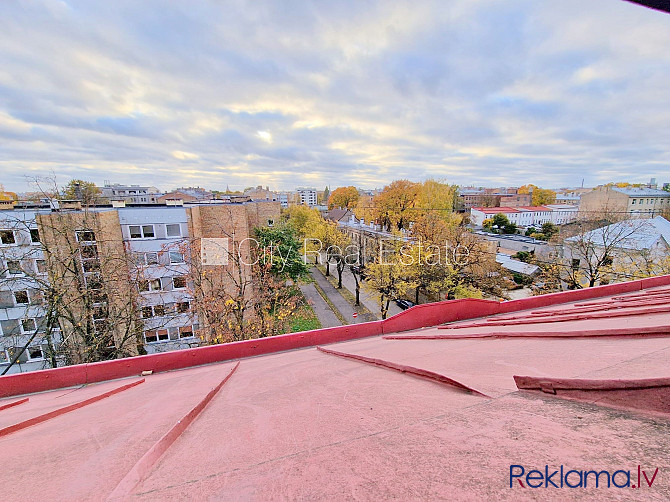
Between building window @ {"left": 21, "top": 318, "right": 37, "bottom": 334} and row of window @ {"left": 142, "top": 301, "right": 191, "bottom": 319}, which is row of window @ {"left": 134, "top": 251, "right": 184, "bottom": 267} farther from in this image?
building window @ {"left": 21, "top": 318, "right": 37, "bottom": 334}

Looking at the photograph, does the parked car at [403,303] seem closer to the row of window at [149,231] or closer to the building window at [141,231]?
the row of window at [149,231]

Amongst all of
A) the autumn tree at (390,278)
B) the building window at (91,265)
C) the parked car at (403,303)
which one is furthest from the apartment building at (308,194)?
the building window at (91,265)

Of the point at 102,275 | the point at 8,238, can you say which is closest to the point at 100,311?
the point at 102,275

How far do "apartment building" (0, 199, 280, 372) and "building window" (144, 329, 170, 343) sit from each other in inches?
1.9

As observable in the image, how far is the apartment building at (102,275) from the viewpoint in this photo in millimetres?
11391

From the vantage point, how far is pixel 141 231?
15.0m

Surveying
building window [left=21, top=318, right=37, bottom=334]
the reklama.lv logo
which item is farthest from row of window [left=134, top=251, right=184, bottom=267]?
the reklama.lv logo

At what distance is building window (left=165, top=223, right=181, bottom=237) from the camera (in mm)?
15359

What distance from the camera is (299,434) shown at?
170cm

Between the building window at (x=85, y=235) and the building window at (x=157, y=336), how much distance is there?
5564 millimetres

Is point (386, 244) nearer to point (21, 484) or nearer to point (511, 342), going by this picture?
point (511, 342)

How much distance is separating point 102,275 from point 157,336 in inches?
215

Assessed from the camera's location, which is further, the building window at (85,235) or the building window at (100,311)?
the building window at (85,235)

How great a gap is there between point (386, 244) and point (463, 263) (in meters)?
6.94
